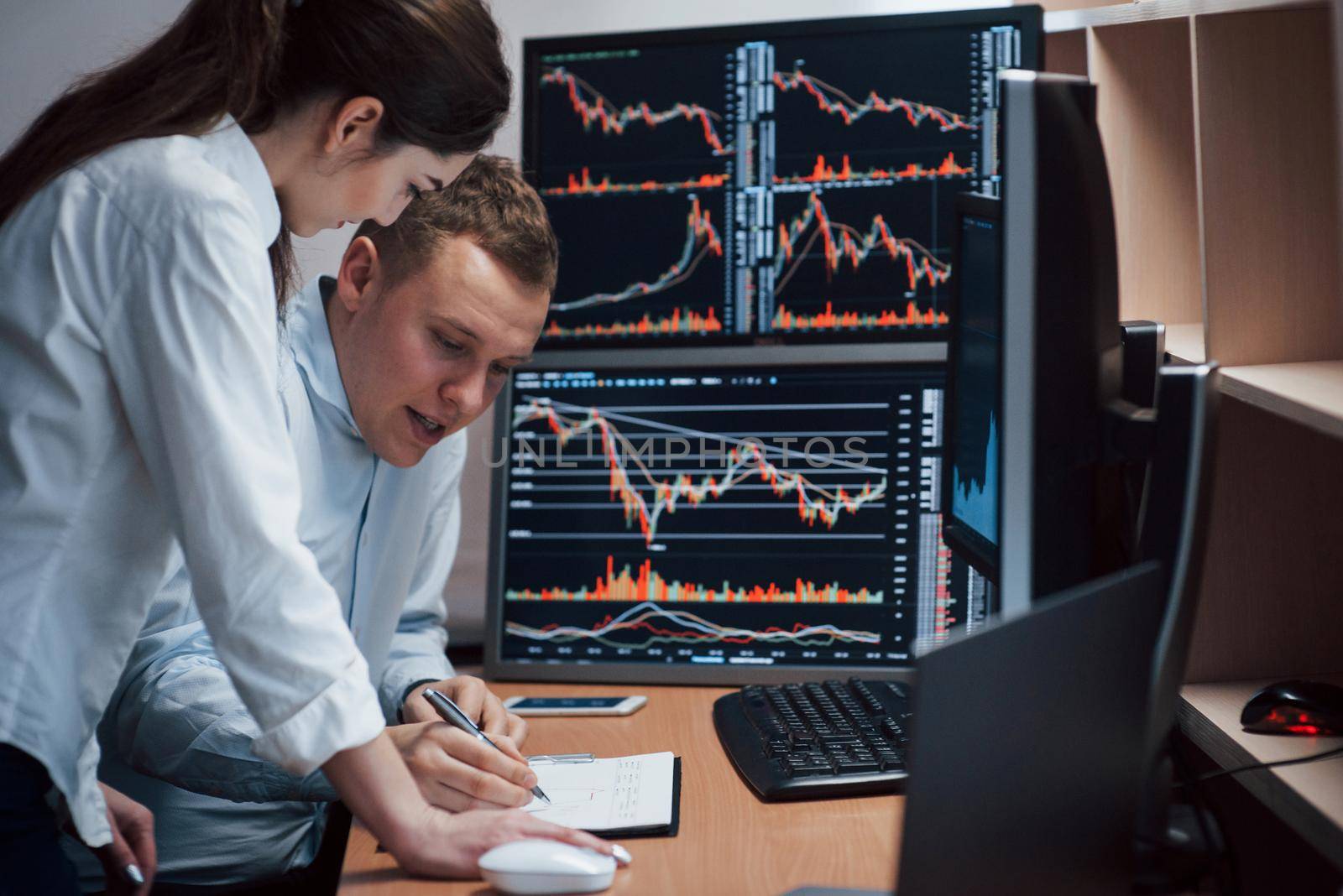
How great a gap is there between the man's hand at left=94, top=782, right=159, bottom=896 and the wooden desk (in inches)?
8.2

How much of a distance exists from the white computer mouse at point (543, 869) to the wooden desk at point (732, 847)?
3cm

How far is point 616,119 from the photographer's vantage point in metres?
1.71

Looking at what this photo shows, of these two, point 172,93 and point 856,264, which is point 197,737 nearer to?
point 172,93

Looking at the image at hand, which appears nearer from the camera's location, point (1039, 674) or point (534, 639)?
point (1039, 674)

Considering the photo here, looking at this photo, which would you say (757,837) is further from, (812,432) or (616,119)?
(616,119)

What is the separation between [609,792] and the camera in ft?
3.81

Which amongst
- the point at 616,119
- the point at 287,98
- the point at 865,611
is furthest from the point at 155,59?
the point at 865,611

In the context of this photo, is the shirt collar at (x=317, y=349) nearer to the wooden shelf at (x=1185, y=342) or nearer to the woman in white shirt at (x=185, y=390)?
the woman in white shirt at (x=185, y=390)

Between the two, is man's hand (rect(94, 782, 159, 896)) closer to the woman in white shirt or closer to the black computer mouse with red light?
the woman in white shirt

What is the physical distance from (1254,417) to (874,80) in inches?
28.4

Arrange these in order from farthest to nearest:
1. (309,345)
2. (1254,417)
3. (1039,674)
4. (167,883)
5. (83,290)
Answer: (309,345)
(167,883)
(1254,417)
(83,290)
(1039,674)

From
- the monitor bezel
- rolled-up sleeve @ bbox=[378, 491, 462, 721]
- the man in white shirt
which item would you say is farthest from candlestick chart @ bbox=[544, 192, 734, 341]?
the monitor bezel

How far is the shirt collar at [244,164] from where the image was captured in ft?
3.25

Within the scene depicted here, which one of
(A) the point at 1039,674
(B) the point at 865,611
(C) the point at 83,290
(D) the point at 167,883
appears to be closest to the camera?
(A) the point at 1039,674
